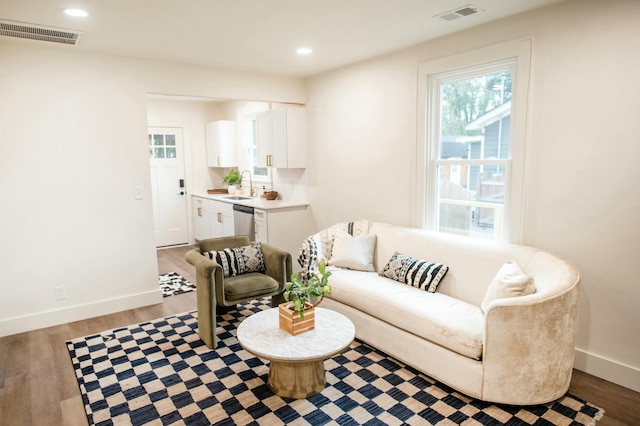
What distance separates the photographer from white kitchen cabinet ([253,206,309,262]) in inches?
202

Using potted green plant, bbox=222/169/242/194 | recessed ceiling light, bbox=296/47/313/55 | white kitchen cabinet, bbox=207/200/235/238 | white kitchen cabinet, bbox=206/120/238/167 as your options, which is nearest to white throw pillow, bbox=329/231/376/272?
recessed ceiling light, bbox=296/47/313/55

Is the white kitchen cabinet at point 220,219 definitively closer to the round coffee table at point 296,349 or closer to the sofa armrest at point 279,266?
the sofa armrest at point 279,266

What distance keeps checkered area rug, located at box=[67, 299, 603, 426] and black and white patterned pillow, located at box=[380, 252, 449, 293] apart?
0.65 meters

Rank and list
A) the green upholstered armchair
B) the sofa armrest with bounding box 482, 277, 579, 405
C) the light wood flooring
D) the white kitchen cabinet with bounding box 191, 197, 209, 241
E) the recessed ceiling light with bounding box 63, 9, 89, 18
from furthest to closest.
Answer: the white kitchen cabinet with bounding box 191, 197, 209, 241 → the green upholstered armchair → the recessed ceiling light with bounding box 63, 9, 89, 18 → the light wood flooring → the sofa armrest with bounding box 482, 277, 579, 405

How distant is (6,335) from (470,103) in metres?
4.64

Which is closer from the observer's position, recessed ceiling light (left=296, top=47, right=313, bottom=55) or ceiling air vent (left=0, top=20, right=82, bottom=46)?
ceiling air vent (left=0, top=20, right=82, bottom=46)

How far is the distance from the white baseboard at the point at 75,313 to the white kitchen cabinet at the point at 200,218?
256 centimetres

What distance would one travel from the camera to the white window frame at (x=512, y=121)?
3.06m

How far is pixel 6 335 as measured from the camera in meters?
3.66

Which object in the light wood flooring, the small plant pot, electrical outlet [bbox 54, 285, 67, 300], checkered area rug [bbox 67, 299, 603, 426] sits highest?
the small plant pot

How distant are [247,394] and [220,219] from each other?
4018 millimetres

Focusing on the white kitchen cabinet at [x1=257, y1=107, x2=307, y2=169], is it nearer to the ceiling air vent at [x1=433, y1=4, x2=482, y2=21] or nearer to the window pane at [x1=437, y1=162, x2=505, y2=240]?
the window pane at [x1=437, y1=162, x2=505, y2=240]

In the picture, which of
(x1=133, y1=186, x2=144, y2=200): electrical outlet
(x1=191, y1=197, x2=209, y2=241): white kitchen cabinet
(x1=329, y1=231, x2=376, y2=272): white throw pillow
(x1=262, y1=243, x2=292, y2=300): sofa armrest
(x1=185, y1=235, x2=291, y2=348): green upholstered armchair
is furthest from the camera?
(x1=191, y1=197, x2=209, y2=241): white kitchen cabinet

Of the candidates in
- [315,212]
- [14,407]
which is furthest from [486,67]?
[14,407]
